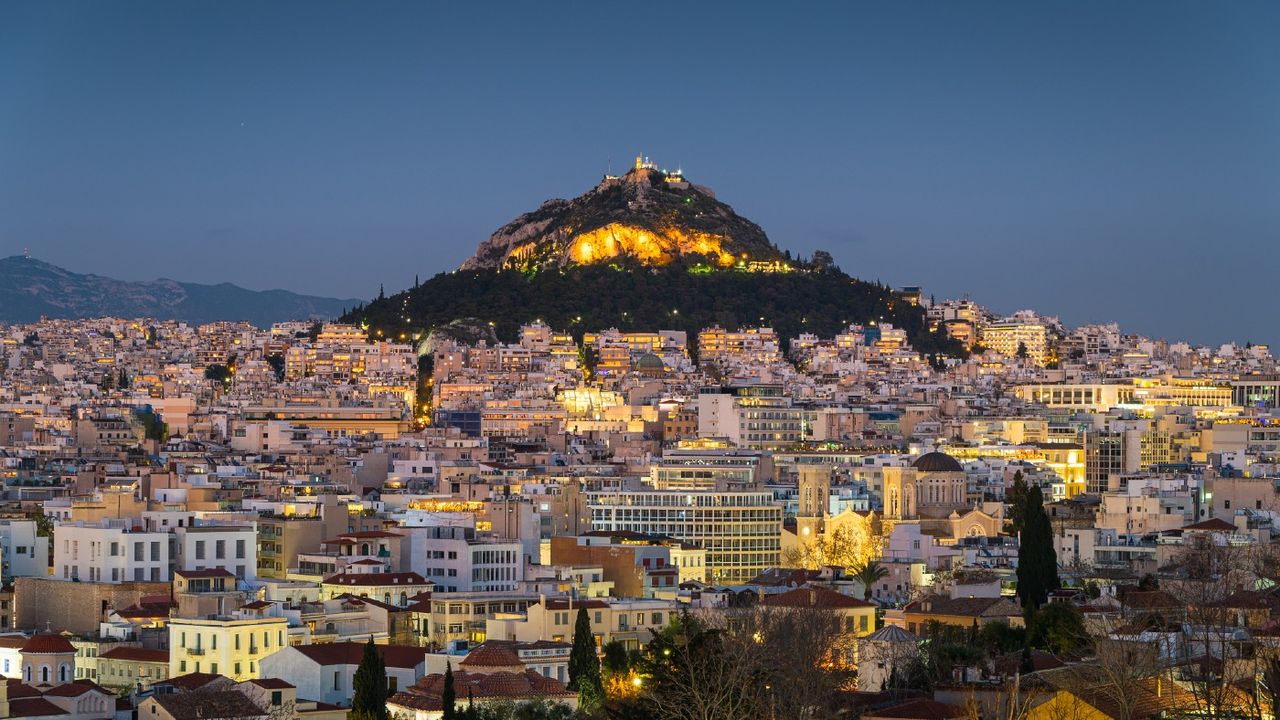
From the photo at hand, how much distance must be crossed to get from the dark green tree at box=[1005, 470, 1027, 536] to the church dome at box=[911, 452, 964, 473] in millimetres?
2705

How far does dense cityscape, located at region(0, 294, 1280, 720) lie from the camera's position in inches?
1467

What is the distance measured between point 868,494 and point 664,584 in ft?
65.8

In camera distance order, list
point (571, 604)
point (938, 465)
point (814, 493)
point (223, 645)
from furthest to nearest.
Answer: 1. point (938, 465)
2. point (814, 493)
3. point (571, 604)
4. point (223, 645)

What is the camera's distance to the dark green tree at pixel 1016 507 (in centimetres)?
6325

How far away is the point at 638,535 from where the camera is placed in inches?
2426

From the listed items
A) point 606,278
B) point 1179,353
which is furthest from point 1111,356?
point 606,278

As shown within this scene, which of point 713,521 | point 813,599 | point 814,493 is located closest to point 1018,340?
point 814,493

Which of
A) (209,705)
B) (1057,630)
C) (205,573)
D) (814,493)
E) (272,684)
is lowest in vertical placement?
(209,705)

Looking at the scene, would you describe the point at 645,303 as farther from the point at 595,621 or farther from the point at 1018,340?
the point at 595,621

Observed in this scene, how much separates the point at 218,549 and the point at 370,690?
16.5 m

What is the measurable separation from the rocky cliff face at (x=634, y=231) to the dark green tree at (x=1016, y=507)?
3003 inches

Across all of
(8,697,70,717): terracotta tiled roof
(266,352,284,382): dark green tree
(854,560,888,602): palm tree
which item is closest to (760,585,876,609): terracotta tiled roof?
(854,560,888,602): palm tree

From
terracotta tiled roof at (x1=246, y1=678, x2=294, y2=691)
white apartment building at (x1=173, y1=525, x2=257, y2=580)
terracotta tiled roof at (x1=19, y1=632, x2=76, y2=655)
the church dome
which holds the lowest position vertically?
terracotta tiled roof at (x1=246, y1=678, x2=294, y2=691)

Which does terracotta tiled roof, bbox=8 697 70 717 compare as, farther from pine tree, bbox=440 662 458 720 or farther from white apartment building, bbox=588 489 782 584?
white apartment building, bbox=588 489 782 584
